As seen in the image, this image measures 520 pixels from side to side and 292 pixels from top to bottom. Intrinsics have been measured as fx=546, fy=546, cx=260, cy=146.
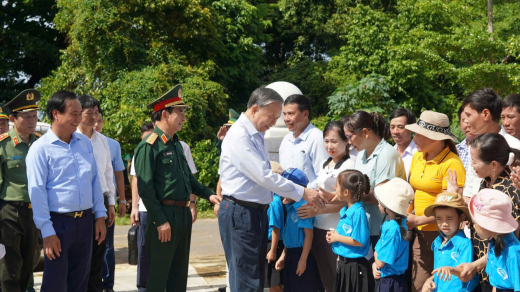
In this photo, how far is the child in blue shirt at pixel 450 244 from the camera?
353cm

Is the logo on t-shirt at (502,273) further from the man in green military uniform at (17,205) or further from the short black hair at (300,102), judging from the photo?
the man in green military uniform at (17,205)

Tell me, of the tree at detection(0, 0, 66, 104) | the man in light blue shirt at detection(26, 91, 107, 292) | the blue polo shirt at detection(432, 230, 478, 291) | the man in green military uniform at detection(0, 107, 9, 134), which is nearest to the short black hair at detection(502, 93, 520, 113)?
the blue polo shirt at detection(432, 230, 478, 291)

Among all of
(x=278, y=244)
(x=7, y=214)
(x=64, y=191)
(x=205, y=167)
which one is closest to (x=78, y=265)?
(x=64, y=191)

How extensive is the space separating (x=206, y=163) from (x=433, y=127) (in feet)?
33.4

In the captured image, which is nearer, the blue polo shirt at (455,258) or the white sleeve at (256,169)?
the blue polo shirt at (455,258)

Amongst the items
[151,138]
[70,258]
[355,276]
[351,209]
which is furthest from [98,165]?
[355,276]

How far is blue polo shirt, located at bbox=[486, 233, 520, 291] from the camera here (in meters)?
3.15

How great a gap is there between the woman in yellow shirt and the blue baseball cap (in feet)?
3.02

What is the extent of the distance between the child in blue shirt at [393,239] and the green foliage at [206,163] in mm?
Result: 9797

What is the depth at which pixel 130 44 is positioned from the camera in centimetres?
1521

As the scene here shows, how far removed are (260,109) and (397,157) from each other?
3.82 feet

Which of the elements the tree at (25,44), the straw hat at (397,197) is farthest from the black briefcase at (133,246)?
the tree at (25,44)

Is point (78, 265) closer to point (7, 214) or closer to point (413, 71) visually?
point (7, 214)

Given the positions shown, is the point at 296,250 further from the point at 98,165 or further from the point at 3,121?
the point at 3,121
